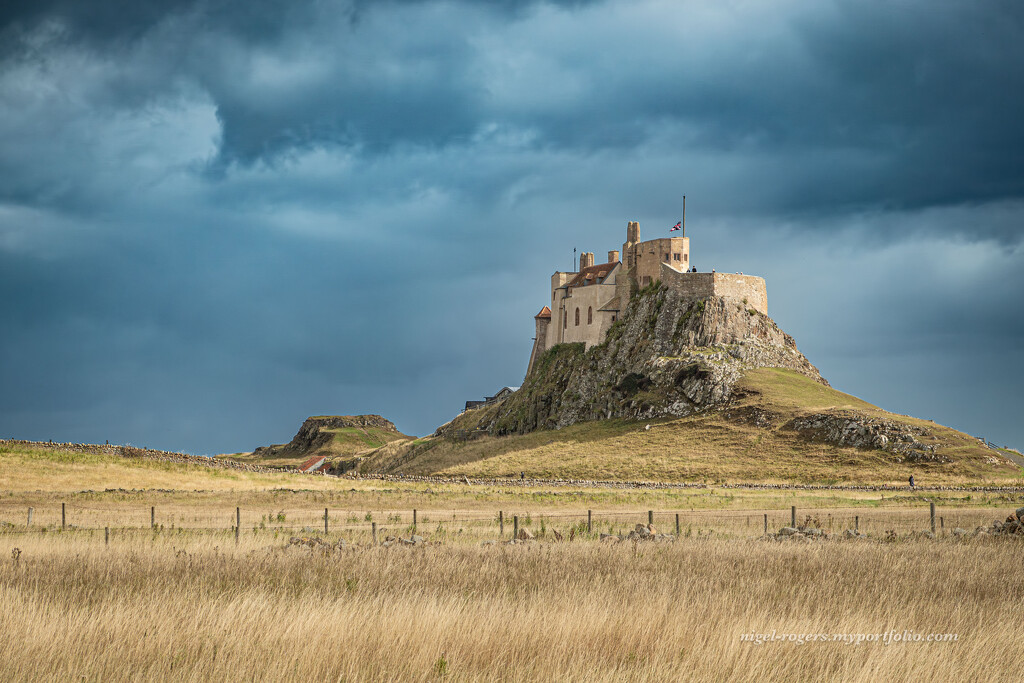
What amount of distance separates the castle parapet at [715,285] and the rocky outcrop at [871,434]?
25.7 metres

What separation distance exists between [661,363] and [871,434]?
101 feet

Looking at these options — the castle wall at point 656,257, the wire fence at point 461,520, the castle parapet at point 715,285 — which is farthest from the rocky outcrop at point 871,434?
the wire fence at point 461,520

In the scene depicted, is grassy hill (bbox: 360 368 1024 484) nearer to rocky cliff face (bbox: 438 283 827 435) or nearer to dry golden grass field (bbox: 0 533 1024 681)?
rocky cliff face (bbox: 438 283 827 435)

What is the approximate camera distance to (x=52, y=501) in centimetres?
4734

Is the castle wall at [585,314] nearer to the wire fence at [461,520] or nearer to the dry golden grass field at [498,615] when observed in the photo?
the wire fence at [461,520]

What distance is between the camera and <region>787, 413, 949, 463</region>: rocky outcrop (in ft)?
274

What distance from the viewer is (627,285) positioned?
4929 inches

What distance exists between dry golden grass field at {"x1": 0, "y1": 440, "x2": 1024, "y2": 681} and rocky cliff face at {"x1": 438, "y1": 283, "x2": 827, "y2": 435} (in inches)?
3324

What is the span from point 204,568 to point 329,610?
212 inches

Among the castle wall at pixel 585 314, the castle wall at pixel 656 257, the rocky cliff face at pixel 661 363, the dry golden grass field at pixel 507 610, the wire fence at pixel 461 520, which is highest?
the castle wall at pixel 656 257

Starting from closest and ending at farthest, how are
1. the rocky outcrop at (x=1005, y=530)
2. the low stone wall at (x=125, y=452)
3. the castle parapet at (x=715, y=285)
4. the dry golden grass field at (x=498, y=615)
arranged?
the dry golden grass field at (x=498, y=615) < the rocky outcrop at (x=1005, y=530) < the low stone wall at (x=125, y=452) < the castle parapet at (x=715, y=285)

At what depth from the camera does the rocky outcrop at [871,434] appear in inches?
3285

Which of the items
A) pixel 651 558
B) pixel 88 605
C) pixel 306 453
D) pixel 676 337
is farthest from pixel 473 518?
pixel 306 453

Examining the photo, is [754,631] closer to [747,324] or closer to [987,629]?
[987,629]
